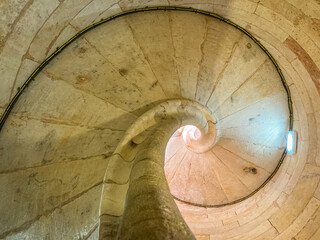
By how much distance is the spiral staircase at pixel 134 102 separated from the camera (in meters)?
2.58

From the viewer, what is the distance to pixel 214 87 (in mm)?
4012

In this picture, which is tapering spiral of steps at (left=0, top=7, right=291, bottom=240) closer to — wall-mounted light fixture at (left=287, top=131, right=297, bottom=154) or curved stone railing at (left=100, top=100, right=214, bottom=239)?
curved stone railing at (left=100, top=100, right=214, bottom=239)

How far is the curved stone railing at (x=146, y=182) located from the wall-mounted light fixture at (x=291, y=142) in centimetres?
149

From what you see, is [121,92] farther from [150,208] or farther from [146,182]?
[150,208]

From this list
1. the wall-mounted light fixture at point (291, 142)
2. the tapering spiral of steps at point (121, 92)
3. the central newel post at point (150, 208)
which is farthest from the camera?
the wall-mounted light fixture at point (291, 142)

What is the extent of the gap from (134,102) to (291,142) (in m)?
2.96

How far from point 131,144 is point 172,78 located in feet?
4.01

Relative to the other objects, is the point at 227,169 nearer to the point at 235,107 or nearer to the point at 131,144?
the point at 235,107

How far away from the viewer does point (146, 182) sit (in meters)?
2.04

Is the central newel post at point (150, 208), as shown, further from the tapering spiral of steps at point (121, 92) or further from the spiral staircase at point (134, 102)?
the tapering spiral of steps at point (121, 92)

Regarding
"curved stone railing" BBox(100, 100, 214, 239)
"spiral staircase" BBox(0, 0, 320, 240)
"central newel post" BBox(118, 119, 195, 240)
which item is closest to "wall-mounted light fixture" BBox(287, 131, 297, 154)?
"spiral staircase" BBox(0, 0, 320, 240)

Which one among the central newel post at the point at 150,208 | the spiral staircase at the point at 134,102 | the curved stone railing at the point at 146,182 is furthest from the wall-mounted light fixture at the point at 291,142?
the central newel post at the point at 150,208

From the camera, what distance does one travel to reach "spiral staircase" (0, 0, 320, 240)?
8.45ft

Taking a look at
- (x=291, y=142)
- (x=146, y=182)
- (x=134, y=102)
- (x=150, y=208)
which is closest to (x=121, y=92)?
(x=134, y=102)
